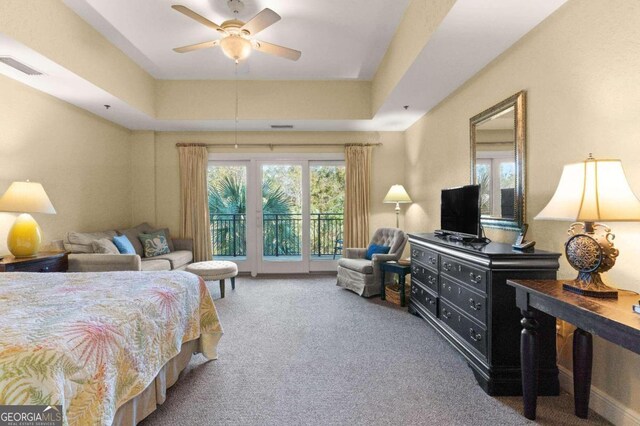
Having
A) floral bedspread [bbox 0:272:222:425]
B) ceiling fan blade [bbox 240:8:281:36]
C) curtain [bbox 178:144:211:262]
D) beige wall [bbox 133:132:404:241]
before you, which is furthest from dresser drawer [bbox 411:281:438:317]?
curtain [bbox 178:144:211:262]

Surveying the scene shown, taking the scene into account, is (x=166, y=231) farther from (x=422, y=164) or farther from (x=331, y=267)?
(x=422, y=164)

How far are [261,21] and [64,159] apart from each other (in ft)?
10.7

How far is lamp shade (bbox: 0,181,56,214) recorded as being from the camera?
3096 millimetres

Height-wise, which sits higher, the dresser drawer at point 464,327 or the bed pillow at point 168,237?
the bed pillow at point 168,237

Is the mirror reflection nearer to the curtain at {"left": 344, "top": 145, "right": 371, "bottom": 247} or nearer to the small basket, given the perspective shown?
the small basket

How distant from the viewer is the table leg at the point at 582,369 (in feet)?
6.05

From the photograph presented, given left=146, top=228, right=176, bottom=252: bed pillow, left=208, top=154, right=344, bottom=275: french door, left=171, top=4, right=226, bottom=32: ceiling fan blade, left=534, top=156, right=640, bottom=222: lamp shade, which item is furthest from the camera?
left=208, top=154, right=344, bottom=275: french door

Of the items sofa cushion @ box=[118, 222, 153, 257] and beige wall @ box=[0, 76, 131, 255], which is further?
sofa cushion @ box=[118, 222, 153, 257]

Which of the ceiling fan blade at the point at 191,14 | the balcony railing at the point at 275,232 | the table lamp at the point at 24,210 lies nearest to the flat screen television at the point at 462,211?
the ceiling fan blade at the point at 191,14

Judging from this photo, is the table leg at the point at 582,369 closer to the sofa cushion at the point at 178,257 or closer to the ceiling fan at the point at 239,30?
the ceiling fan at the point at 239,30

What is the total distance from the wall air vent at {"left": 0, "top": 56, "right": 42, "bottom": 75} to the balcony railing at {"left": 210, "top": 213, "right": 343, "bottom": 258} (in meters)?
3.21

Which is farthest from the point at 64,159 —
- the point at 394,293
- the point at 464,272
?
the point at 464,272

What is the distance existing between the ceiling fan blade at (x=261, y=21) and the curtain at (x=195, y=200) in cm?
322

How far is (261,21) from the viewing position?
2.71 metres
